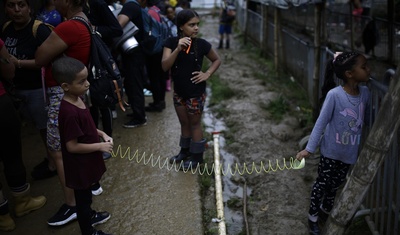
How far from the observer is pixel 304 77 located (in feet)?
23.7

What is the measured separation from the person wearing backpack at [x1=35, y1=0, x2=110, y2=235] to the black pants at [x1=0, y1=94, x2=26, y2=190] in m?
0.28

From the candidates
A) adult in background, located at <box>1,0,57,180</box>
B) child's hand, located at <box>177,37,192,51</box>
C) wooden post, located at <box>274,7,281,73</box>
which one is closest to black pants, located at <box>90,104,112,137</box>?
adult in background, located at <box>1,0,57,180</box>

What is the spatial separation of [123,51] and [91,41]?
1.67 metres

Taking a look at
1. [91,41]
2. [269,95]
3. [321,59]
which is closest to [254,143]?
[321,59]

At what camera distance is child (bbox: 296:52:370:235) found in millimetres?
2998

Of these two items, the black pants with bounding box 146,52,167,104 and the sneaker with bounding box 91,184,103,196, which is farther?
the black pants with bounding box 146,52,167,104

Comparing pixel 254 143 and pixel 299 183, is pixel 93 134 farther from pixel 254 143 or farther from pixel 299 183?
pixel 254 143

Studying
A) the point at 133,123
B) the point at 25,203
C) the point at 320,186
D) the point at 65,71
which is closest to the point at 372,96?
the point at 320,186

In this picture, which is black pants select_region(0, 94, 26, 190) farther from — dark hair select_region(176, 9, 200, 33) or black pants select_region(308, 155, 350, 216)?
black pants select_region(308, 155, 350, 216)

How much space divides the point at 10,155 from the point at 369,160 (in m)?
2.88

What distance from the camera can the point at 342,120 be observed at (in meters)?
3.06

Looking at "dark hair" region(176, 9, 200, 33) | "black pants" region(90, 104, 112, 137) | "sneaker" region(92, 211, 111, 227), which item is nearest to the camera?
"sneaker" region(92, 211, 111, 227)

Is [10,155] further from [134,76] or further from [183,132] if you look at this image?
[134,76]

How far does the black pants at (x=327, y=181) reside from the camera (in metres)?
3.23
